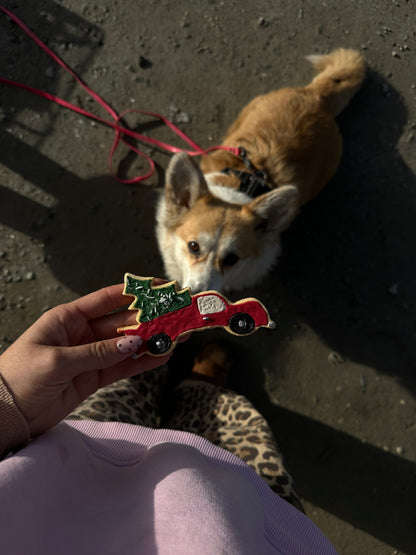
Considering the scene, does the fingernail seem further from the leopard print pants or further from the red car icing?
the leopard print pants

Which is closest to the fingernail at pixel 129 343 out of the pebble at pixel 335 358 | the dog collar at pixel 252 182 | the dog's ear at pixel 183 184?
the dog's ear at pixel 183 184

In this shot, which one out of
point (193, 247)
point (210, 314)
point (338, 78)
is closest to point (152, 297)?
point (210, 314)

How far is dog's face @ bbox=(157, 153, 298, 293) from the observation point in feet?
6.68

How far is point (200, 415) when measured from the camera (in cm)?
209

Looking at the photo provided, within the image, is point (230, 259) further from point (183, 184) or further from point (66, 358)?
point (66, 358)

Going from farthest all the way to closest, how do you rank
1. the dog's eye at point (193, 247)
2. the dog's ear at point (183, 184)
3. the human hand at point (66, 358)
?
the dog's eye at point (193, 247)
the dog's ear at point (183, 184)
the human hand at point (66, 358)

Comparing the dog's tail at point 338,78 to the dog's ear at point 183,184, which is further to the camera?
the dog's tail at point 338,78

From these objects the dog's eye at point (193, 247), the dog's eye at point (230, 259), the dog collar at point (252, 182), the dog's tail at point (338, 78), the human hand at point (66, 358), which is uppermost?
the dog's tail at point (338, 78)

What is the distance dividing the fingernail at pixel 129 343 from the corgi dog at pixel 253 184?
675mm

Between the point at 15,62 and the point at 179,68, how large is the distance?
141 centimetres

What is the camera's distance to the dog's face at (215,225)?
204 cm

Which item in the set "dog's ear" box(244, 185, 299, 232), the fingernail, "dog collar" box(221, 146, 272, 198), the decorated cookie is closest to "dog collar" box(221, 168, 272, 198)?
"dog collar" box(221, 146, 272, 198)

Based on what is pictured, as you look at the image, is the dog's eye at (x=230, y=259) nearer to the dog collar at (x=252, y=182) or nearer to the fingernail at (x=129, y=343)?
the dog collar at (x=252, y=182)

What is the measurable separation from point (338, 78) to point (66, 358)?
2.95 metres
